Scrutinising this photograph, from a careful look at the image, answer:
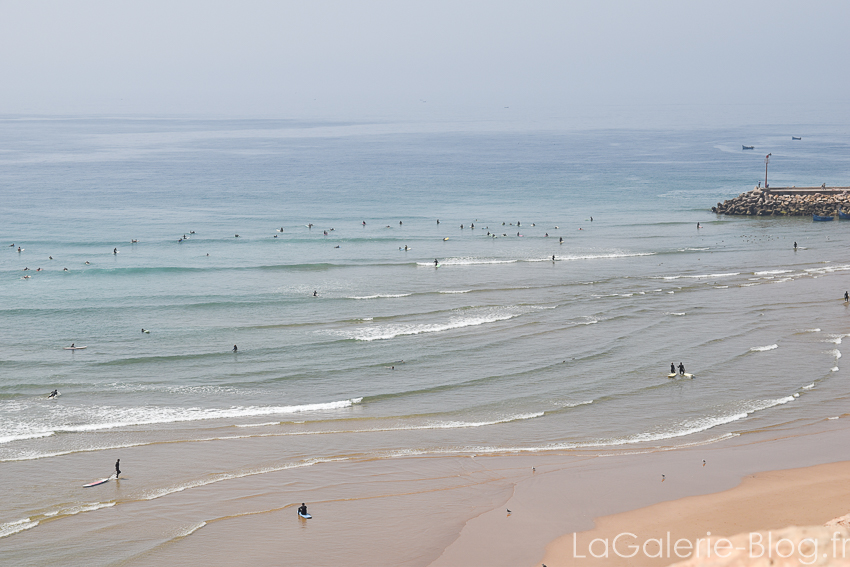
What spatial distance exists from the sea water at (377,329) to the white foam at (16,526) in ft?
0.34

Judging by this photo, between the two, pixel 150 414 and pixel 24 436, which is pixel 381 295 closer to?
pixel 150 414

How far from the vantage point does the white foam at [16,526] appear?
21.0 meters

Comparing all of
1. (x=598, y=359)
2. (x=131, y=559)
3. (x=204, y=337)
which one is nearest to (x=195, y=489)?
(x=131, y=559)

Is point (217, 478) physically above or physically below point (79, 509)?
above

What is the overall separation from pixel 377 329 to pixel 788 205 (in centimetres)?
5660

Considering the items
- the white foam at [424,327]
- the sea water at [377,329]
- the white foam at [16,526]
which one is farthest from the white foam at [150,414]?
the white foam at [424,327]

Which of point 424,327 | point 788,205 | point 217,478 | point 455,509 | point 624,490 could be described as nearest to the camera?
point 455,509

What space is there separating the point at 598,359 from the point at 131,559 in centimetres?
2324

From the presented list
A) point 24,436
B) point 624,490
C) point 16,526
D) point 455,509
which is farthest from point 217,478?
point 624,490

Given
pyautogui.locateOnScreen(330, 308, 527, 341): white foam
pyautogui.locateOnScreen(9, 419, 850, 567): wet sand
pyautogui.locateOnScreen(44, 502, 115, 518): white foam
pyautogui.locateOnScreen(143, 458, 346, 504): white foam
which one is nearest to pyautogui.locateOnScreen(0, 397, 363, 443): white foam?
pyautogui.locateOnScreen(9, 419, 850, 567): wet sand

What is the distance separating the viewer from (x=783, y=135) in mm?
182500

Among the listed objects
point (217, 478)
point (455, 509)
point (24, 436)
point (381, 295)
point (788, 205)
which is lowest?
point (455, 509)

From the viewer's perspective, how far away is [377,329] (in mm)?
41188

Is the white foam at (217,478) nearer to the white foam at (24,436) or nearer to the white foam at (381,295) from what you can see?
the white foam at (24,436)
